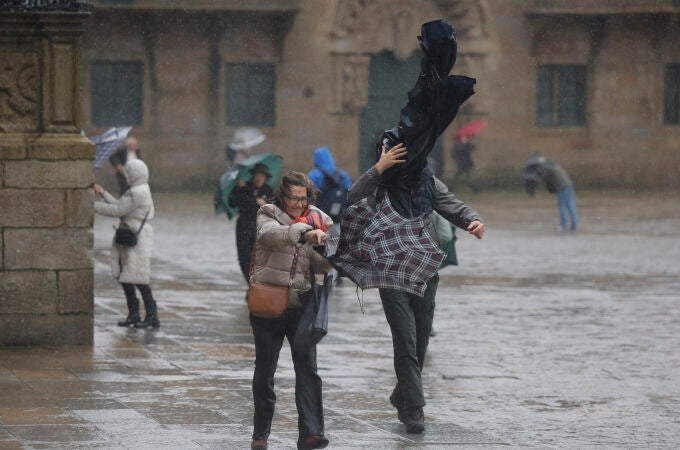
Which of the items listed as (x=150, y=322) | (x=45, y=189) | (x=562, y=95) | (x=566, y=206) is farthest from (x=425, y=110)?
(x=562, y=95)

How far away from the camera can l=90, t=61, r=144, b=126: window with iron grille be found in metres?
37.3

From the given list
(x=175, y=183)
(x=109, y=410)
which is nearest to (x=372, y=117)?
(x=175, y=183)

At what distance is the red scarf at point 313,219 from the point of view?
806 cm

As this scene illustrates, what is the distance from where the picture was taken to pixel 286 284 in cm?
798

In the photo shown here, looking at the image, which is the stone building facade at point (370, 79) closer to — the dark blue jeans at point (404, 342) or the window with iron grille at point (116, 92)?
the window with iron grille at point (116, 92)

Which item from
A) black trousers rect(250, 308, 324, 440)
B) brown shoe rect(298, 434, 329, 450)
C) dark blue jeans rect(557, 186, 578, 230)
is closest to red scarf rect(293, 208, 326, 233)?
black trousers rect(250, 308, 324, 440)

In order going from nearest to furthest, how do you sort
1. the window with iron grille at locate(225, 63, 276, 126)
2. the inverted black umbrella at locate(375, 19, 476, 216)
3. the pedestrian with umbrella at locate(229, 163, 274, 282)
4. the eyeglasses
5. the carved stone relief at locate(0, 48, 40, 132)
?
the eyeglasses, the inverted black umbrella at locate(375, 19, 476, 216), the carved stone relief at locate(0, 48, 40, 132), the pedestrian with umbrella at locate(229, 163, 274, 282), the window with iron grille at locate(225, 63, 276, 126)

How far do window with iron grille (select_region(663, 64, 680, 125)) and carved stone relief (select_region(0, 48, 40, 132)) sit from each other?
98.8ft

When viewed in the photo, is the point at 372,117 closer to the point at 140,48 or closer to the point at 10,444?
the point at 140,48

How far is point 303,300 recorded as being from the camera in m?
8.05

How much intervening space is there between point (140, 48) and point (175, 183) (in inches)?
127

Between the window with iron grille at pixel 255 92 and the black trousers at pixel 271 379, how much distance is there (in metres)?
30.1

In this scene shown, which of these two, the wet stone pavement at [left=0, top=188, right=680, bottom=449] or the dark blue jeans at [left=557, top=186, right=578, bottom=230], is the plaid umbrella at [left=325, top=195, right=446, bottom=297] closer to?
the wet stone pavement at [left=0, top=188, right=680, bottom=449]

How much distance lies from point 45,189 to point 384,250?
3852 millimetres
